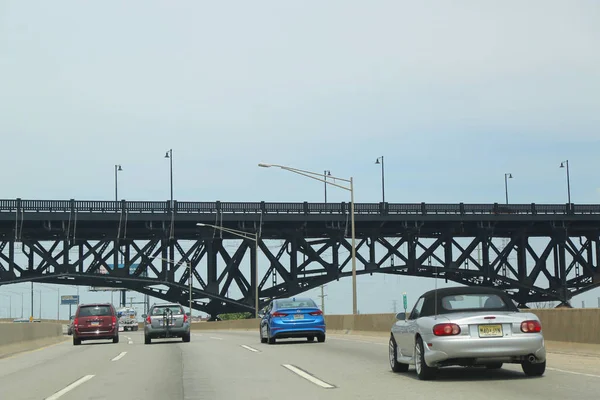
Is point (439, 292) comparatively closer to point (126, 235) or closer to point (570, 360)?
point (570, 360)

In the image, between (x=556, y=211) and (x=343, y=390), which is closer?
(x=343, y=390)

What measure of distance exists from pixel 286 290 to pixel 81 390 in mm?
69018

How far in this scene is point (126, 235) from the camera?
257ft

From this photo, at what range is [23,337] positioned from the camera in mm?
31391

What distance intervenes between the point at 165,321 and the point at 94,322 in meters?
4.52

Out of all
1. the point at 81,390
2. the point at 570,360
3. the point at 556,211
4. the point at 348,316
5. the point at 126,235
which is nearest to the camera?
the point at 81,390

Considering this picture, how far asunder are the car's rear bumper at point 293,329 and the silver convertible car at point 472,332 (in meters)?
14.5

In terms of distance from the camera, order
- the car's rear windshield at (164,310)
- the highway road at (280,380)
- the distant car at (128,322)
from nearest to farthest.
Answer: the highway road at (280,380) < the car's rear windshield at (164,310) < the distant car at (128,322)

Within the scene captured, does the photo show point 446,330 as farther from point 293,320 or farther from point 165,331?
point 165,331

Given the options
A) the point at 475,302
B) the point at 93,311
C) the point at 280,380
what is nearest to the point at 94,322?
the point at 93,311

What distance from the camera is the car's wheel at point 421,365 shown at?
13346 millimetres

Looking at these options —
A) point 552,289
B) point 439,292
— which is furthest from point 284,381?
point 552,289

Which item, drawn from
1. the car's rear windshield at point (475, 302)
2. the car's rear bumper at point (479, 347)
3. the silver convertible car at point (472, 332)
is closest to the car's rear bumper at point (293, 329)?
the silver convertible car at point (472, 332)

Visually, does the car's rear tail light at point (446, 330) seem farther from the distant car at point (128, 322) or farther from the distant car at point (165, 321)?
the distant car at point (128, 322)
